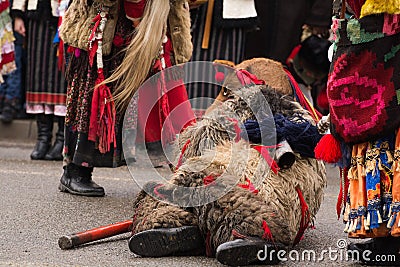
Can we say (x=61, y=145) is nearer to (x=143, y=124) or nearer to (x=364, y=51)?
(x=143, y=124)

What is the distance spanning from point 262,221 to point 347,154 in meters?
0.42

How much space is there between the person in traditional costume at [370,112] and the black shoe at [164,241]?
59 centimetres

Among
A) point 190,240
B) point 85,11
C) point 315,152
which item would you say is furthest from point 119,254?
point 85,11

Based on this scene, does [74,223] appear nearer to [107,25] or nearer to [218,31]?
[107,25]

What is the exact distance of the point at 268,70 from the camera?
160 inches

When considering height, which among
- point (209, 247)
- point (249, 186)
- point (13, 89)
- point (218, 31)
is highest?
point (218, 31)

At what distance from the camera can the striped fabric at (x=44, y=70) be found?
6.52 m

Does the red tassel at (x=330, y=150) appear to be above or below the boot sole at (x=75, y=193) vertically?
above

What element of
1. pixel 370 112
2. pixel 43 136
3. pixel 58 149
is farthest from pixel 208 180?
pixel 43 136

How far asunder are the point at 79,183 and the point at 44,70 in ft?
6.54

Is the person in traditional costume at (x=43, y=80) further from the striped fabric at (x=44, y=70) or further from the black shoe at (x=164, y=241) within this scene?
the black shoe at (x=164, y=241)

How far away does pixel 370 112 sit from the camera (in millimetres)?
3209

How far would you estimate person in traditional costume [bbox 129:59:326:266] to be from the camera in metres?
3.26

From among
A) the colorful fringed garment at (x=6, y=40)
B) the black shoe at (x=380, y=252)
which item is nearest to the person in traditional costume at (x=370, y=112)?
the black shoe at (x=380, y=252)
